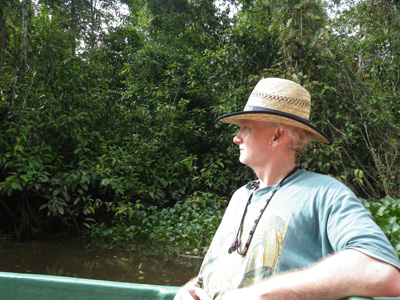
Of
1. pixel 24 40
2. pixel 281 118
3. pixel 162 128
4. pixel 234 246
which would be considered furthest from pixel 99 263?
pixel 281 118

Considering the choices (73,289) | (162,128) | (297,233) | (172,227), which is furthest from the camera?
(162,128)

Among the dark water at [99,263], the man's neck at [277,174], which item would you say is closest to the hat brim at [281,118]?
the man's neck at [277,174]

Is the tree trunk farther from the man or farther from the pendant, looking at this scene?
the pendant

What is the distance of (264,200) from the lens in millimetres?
1399

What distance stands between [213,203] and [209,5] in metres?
6.93

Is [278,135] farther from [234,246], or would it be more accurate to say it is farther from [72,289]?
[72,289]

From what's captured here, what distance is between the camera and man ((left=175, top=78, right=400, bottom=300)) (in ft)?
3.32

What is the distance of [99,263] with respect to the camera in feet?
15.7

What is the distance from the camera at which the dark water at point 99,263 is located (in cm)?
438

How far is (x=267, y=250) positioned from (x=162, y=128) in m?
5.80

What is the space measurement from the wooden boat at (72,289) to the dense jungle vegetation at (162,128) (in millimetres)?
2727

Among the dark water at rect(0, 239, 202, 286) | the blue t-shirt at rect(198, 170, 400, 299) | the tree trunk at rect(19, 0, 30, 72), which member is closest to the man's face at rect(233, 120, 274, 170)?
the blue t-shirt at rect(198, 170, 400, 299)

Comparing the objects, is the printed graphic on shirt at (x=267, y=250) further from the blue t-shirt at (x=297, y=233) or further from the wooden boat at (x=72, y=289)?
the wooden boat at (x=72, y=289)

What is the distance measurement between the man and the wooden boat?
14cm
